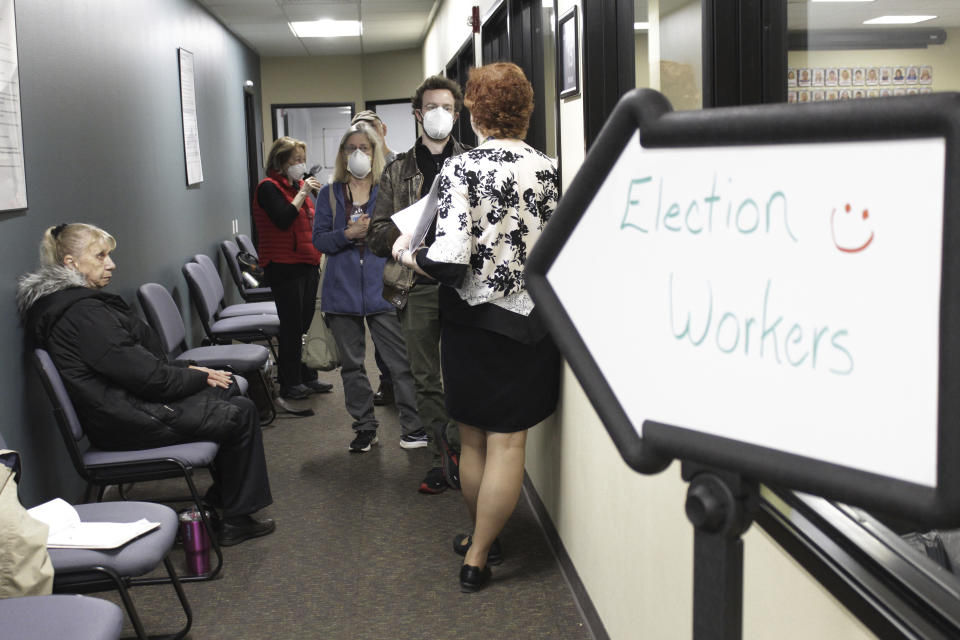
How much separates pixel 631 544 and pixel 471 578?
2.73ft

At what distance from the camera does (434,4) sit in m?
7.85

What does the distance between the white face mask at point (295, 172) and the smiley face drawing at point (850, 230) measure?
17.3 feet

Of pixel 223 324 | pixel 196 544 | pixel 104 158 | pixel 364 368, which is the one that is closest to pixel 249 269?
pixel 223 324

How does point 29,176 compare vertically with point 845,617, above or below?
above

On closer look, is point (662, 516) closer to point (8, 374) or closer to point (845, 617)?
point (845, 617)

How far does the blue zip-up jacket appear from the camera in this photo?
13.3ft

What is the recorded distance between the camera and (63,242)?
300cm

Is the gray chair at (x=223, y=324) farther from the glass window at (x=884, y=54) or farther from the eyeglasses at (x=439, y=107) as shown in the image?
the glass window at (x=884, y=54)

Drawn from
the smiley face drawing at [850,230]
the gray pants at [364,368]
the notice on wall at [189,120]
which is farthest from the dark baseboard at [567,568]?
the notice on wall at [189,120]

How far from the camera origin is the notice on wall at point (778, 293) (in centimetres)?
53

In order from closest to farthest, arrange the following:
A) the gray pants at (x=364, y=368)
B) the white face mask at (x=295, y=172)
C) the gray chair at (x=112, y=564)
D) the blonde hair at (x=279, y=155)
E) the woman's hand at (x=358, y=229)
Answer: the gray chair at (x=112, y=564) < the woman's hand at (x=358, y=229) < the gray pants at (x=364, y=368) < the blonde hair at (x=279, y=155) < the white face mask at (x=295, y=172)

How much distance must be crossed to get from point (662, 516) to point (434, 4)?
22.2 ft

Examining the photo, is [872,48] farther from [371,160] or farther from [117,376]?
[371,160]

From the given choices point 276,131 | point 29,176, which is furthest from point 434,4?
point 29,176
